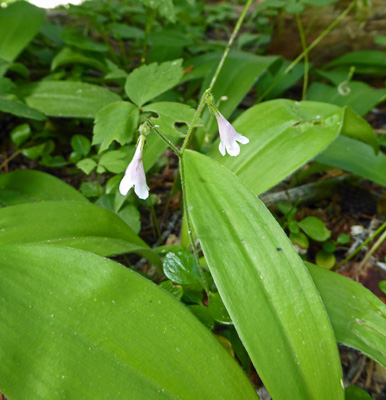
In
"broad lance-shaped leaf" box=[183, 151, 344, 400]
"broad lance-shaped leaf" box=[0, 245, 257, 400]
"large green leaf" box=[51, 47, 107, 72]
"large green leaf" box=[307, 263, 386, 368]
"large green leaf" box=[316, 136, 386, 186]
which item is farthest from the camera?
"large green leaf" box=[51, 47, 107, 72]

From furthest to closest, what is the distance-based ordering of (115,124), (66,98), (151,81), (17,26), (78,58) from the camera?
(78,58)
(17,26)
(66,98)
(151,81)
(115,124)

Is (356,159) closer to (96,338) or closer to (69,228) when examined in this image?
(69,228)

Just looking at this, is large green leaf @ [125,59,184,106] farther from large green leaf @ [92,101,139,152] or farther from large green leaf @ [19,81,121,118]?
large green leaf @ [19,81,121,118]

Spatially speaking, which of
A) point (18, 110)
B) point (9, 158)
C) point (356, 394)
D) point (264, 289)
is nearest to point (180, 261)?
point (264, 289)

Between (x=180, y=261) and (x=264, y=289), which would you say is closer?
(x=264, y=289)

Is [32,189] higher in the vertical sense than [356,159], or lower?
lower

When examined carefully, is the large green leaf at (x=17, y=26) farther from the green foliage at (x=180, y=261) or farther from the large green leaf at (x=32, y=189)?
the large green leaf at (x=32, y=189)

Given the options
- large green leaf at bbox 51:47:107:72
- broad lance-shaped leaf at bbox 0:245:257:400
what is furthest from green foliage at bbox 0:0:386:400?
large green leaf at bbox 51:47:107:72
